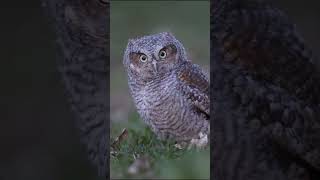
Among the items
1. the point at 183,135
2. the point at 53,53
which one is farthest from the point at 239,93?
the point at 53,53

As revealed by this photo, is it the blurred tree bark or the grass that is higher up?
the blurred tree bark

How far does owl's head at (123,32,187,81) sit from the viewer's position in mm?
1479

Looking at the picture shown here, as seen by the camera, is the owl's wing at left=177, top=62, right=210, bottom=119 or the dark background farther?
the dark background

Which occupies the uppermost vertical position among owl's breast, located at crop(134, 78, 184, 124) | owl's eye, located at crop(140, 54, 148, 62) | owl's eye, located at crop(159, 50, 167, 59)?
owl's eye, located at crop(159, 50, 167, 59)

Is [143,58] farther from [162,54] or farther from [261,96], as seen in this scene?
[261,96]

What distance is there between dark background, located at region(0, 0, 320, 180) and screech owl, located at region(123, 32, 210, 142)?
303 mm

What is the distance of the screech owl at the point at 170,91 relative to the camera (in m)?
1.51

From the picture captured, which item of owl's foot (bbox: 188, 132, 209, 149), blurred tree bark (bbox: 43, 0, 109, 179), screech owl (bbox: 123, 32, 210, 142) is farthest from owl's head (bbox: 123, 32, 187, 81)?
owl's foot (bbox: 188, 132, 209, 149)

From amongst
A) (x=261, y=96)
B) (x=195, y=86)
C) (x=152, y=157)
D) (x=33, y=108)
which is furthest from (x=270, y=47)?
(x=33, y=108)

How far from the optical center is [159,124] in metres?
1.57

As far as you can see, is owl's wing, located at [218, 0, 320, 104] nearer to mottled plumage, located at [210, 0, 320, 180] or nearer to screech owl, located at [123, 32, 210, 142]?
mottled plumage, located at [210, 0, 320, 180]

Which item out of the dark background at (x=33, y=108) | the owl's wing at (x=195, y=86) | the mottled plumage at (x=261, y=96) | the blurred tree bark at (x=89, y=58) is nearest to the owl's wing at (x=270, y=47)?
the mottled plumage at (x=261, y=96)

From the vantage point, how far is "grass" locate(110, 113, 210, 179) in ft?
5.02

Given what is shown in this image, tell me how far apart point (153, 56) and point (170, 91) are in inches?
5.7
